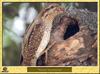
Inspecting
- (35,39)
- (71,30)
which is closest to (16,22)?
(35,39)

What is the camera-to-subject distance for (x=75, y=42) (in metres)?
1.07

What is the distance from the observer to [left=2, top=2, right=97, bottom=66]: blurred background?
1075mm

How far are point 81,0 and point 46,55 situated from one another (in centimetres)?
31

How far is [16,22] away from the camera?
1090 mm

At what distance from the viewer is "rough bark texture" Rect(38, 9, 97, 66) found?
106 centimetres

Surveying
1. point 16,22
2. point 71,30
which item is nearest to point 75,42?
point 71,30

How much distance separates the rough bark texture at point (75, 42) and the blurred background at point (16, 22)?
53 millimetres

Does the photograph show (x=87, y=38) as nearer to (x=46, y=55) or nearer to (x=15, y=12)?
(x=46, y=55)

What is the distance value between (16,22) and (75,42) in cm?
30

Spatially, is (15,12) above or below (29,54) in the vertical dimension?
above

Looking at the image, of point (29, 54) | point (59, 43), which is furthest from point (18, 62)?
point (59, 43)

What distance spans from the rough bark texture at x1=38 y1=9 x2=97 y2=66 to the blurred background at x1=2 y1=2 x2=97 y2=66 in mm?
53

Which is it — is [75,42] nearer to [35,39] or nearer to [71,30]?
[71,30]

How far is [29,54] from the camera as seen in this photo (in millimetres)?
1075
